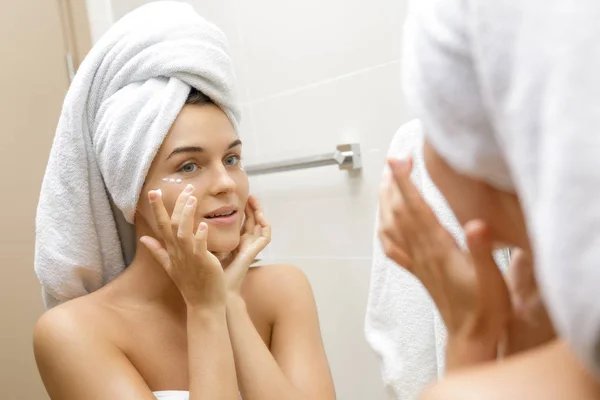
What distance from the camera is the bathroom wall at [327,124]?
48.8 inches

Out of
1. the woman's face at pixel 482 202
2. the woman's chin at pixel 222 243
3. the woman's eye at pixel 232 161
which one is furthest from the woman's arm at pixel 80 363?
the woman's face at pixel 482 202

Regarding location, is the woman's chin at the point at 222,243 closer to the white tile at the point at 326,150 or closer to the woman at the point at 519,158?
A: the white tile at the point at 326,150

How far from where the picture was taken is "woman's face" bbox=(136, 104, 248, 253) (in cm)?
103

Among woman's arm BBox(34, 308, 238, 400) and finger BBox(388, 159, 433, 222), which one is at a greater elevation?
finger BBox(388, 159, 433, 222)

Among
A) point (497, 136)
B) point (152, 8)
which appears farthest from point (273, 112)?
point (497, 136)

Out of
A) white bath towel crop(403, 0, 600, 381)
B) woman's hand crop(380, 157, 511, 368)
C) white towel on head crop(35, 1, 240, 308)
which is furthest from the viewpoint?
white towel on head crop(35, 1, 240, 308)

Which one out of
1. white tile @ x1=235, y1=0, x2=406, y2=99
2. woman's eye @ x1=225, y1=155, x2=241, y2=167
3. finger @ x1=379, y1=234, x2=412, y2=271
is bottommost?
finger @ x1=379, y1=234, x2=412, y2=271

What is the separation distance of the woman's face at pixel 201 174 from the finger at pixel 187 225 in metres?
0.06

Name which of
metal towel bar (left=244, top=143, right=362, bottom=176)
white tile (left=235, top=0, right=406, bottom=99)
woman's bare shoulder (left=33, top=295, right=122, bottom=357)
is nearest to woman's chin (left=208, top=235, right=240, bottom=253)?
woman's bare shoulder (left=33, top=295, right=122, bottom=357)

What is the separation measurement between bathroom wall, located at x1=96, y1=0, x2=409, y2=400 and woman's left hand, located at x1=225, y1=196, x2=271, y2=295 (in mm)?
229

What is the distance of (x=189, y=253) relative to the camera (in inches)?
38.1

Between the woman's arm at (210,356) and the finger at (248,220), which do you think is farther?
the finger at (248,220)

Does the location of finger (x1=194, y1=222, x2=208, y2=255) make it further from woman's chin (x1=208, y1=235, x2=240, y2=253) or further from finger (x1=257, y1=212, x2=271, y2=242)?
finger (x1=257, y1=212, x2=271, y2=242)

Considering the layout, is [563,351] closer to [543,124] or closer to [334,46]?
[543,124]
